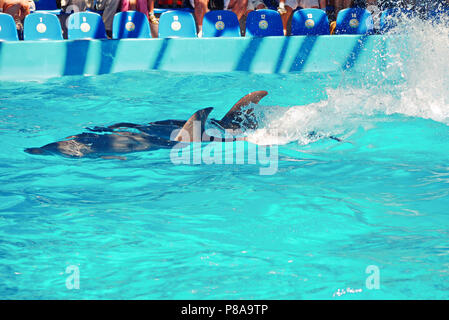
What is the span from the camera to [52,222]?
3.61 m

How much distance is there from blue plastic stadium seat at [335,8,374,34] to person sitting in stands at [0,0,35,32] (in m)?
5.85

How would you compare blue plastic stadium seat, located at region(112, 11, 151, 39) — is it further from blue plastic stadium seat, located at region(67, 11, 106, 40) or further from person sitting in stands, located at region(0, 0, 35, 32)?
person sitting in stands, located at region(0, 0, 35, 32)

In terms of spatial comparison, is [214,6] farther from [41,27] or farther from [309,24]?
[41,27]

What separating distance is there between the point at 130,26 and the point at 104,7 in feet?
4.87

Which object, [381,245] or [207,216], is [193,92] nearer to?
[207,216]

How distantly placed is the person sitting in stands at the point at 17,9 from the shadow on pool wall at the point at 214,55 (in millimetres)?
1853

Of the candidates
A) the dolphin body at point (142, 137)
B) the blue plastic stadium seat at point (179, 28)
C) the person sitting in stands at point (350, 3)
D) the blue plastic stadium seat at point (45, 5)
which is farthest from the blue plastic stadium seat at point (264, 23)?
the blue plastic stadium seat at point (45, 5)

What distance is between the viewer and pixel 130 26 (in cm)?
1018

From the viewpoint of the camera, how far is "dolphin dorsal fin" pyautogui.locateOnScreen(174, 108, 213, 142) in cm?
529

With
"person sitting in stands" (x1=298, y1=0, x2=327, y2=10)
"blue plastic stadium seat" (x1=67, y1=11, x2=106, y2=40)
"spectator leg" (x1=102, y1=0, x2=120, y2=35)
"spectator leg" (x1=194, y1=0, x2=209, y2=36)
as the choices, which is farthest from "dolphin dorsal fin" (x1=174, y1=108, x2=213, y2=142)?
"person sitting in stands" (x1=298, y1=0, x2=327, y2=10)

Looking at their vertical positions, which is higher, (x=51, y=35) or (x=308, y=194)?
(x=51, y=35)

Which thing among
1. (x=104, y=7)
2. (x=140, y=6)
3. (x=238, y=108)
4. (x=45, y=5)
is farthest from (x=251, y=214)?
(x=45, y=5)

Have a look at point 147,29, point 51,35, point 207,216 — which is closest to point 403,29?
point 147,29
